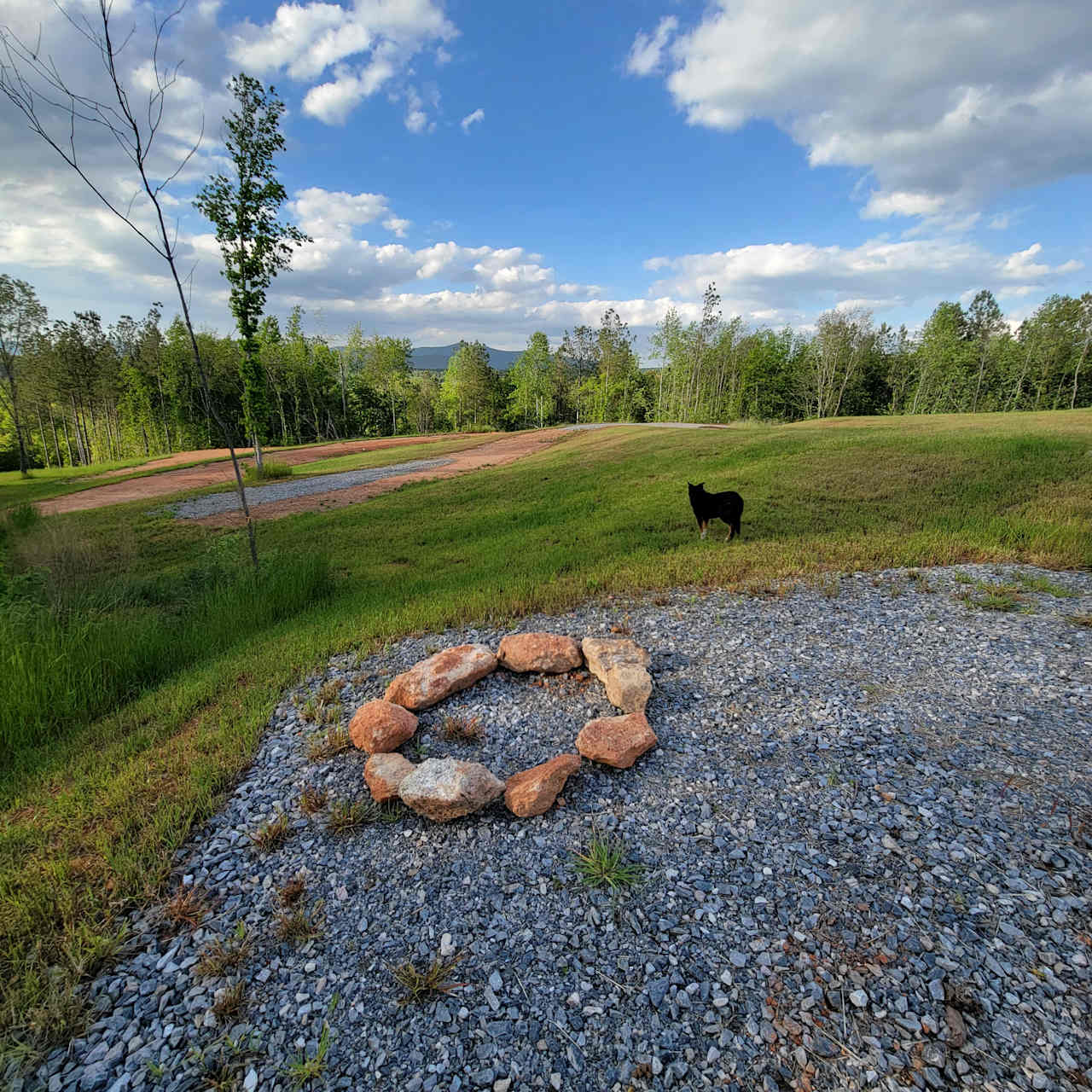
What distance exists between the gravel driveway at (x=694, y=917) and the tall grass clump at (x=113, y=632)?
7.55 feet

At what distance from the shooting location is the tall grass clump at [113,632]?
4.64m

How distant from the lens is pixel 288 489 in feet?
71.5

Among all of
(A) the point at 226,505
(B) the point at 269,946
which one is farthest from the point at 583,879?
(A) the point at 226,505

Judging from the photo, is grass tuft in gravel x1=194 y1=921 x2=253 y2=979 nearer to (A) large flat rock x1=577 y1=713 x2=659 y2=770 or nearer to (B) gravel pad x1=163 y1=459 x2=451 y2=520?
(A) large flat rock x1=577 y1=713 x2=659 y2=770

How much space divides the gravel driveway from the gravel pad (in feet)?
55.1

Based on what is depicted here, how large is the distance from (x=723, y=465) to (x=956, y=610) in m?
11.3

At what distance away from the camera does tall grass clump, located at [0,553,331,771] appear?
15.2 ft

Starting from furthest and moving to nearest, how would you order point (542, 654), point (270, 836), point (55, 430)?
point (55, 430) → point (542, 654) → point (270, 836)

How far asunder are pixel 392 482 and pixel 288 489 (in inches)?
182

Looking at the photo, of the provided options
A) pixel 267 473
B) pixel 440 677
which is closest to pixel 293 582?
pixel 440 677

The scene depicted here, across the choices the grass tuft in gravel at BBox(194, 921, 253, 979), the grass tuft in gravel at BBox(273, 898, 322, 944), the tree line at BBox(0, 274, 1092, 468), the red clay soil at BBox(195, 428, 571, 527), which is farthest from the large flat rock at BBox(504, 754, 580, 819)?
the tree line at BBox(0, 274, 1092, 468)

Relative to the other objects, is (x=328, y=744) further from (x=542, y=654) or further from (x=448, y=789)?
(x=542, y=654)

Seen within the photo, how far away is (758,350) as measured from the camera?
5853 centimetres

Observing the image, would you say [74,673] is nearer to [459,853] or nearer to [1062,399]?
[459,853]
